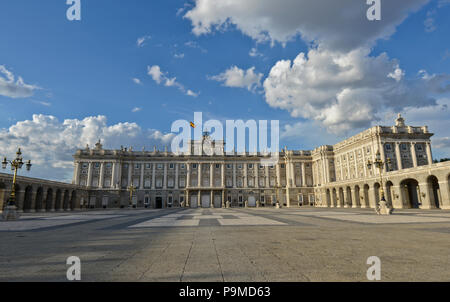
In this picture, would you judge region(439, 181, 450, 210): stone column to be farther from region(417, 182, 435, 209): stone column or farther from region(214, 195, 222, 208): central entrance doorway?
region(214, 195, 222, 208): central entrance doorway

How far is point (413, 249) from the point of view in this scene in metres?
6.84

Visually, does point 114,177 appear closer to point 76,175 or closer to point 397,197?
point 76,175

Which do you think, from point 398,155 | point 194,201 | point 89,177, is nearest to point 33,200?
point 89,177

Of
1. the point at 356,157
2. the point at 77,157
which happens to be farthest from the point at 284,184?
the point at 77,157

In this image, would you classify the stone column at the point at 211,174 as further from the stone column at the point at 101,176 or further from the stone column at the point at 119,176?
the stone column at the point at 101,176

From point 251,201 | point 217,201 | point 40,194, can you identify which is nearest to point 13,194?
point 40,194

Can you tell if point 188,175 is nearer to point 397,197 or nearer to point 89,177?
point 89,177

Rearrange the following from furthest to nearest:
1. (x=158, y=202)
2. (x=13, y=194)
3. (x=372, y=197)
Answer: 1. (x=158, y=202)
2. (x=372, y=197)
3. (x=13, y=194)

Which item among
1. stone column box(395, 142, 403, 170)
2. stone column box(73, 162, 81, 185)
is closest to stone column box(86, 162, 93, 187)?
stone column box(73, 162, 81, 185)

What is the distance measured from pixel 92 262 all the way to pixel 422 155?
211ft

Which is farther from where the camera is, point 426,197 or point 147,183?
point 147,183

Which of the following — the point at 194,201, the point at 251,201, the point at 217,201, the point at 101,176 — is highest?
the point at 101,176

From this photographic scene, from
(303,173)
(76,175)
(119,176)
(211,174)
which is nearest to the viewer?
(76,175)

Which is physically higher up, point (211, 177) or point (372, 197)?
point (211, 177)
